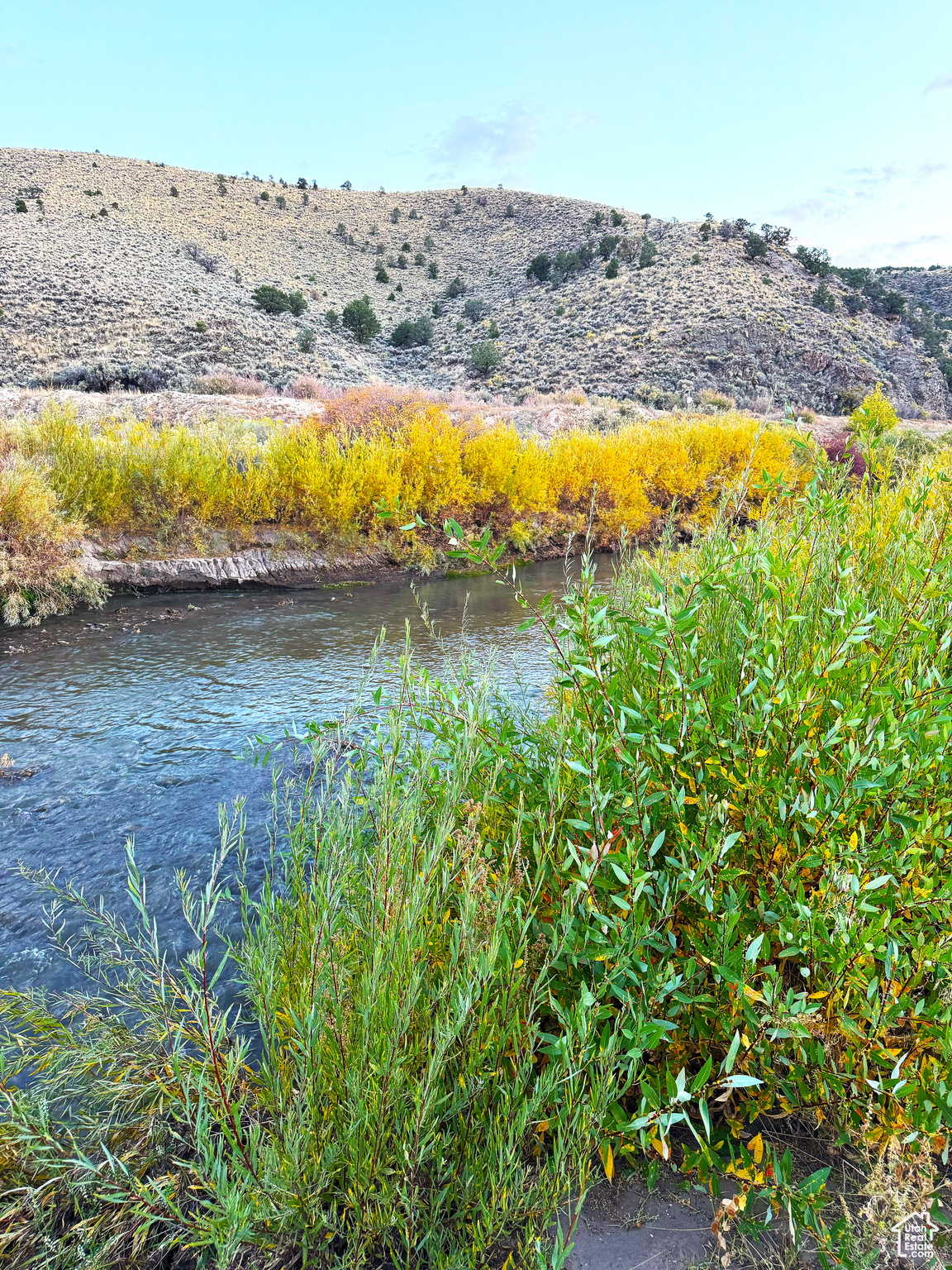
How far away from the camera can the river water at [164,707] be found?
393cm

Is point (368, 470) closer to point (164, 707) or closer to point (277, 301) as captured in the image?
point (164, 707)

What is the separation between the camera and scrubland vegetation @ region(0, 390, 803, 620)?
34.9ft

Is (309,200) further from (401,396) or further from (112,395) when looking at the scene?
(401,396)

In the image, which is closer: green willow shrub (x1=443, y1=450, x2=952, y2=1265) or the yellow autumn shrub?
green willow shrub (x1=443, y1=450, x2=952, y2=1265)

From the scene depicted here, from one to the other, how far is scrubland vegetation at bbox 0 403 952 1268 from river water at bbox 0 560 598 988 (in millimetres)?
1656

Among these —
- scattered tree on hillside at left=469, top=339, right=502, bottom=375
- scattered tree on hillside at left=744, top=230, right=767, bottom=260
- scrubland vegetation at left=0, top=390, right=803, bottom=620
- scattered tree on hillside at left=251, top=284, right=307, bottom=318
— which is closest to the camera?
scrubland vegetation at left=0, top=390, right=803, bottom=620

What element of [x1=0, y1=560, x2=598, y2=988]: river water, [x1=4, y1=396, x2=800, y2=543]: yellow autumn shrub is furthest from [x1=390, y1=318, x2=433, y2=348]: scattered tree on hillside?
[x1=0, y1=560, x2=598, y2=988]: river water

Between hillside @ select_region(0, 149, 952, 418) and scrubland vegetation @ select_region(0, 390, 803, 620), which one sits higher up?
hillside @ select_region(0, 149, 952, 418)

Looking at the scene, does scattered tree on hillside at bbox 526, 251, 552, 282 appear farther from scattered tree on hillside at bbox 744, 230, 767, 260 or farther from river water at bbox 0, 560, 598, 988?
river water at bbox 0, 560, 598, 988

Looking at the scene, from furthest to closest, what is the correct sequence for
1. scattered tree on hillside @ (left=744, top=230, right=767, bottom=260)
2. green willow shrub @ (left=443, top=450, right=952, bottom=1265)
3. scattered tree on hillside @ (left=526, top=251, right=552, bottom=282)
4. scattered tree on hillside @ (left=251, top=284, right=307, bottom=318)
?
scattered tree on hillside @ (left=526, top=251, right=552, bottom=282), scattered tree on hillside @ (left=744, top=230, right=767, bottom=260), scattered tree on hillside @ (left=251, top=284, right=307, bottom=318), green willow shrub @ (left=443, top=450, right=952, bottom=1265)

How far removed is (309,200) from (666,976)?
212 ft

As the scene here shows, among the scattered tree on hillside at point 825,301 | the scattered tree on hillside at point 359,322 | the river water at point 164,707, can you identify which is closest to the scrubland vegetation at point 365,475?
the river water at point 164,707

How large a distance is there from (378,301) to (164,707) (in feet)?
146

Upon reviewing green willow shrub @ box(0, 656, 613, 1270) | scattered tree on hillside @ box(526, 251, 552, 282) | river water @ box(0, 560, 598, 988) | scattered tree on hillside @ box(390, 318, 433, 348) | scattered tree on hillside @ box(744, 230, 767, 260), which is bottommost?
river water @ box(0, 560, 598, 988)
